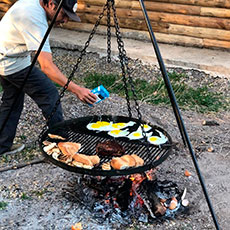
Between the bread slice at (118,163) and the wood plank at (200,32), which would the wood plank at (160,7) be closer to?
the wood plank at (200,32)

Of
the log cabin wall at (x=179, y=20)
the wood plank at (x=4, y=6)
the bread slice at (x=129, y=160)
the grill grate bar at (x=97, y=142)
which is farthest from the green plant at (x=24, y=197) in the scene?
the wood plank at (x=4, y=6)

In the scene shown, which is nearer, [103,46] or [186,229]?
[186,229]

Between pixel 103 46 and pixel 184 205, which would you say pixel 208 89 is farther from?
pixel 184 205

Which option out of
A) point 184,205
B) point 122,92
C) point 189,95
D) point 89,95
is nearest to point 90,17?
point 122,92

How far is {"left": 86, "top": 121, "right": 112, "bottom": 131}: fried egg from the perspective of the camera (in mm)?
4133

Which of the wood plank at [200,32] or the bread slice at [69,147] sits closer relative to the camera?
the bread slice at [69,147]

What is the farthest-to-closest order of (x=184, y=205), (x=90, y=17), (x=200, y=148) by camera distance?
1. (x=90, y=17)
2. (x=200, y=148)
3. (x=184, y=205)

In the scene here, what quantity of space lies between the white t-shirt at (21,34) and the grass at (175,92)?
236cm

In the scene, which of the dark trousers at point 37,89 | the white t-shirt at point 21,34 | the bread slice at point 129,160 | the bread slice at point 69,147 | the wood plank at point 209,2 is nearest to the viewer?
the bread slice at point 129,160

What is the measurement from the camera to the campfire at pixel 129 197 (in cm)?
375

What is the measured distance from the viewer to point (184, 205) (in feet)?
12.8

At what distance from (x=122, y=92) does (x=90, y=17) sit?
299cm

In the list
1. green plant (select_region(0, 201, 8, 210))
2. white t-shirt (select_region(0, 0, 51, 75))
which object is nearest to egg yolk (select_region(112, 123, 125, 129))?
white t-shirt (select_region(0, 0, 51, 75))

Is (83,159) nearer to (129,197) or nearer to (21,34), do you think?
(129,197)
